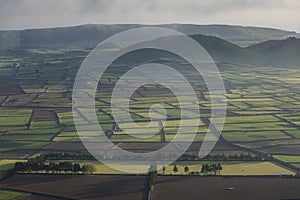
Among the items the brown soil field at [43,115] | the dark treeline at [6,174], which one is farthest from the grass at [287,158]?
the brown soil field at [43,115]

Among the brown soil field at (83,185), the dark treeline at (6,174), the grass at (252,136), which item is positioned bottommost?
the brown soil field at (83,185)

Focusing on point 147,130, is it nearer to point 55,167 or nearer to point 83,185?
point 55,167

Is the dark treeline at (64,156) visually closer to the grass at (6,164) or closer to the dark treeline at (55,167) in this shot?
the grass at (6,164)

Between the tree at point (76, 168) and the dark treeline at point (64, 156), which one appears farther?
the dark treeline at point (64, 156)

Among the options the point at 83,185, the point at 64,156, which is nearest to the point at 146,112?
the point at 64,156

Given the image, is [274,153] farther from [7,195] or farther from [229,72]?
[229,72]

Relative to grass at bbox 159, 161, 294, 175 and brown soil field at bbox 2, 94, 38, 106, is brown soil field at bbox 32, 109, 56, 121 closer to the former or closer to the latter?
brown soil field at bbox 2, 94, 38, 106

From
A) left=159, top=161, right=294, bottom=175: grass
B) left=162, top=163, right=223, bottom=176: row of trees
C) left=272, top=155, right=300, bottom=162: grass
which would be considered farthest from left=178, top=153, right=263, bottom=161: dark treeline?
left=162, top=163, right=223, bottom=176: row of trees

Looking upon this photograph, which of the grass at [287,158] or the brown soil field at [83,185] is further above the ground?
the grass at [287,158]
